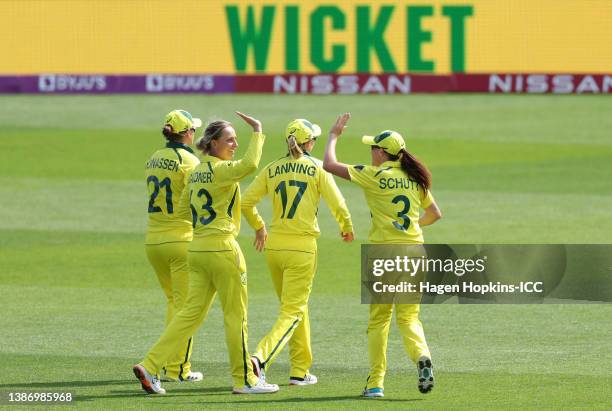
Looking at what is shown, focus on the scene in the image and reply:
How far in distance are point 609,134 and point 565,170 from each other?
577cm

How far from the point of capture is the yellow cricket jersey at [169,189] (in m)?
11.9

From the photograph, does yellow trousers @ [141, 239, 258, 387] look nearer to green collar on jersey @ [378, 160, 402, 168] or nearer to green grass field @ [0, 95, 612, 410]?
green grass field @ [0, 95, 612, 410]

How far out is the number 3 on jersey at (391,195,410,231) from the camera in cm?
1095

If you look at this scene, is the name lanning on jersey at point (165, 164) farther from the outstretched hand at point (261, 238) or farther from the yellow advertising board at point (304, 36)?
the yellow advertising board at point (304, 36)

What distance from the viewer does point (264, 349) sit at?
36.8 feet

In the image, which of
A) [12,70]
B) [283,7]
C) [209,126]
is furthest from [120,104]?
[209,126]

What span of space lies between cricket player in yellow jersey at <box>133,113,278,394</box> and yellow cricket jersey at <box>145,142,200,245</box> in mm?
765

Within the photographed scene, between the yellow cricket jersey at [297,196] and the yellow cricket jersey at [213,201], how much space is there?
0.55 metres

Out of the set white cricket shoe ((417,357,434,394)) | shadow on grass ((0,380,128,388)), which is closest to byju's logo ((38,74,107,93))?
shadow on grass ((0,380,128,388))

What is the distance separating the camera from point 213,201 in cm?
1103

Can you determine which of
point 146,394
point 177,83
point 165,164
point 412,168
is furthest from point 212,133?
point 177,83

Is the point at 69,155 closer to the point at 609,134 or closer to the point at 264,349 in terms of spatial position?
the point at 609,134

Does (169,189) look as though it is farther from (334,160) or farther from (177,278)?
(334,160)

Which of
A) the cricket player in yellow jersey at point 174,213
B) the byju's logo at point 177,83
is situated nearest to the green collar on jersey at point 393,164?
the cricket player in yellow jersey at point 174,213
